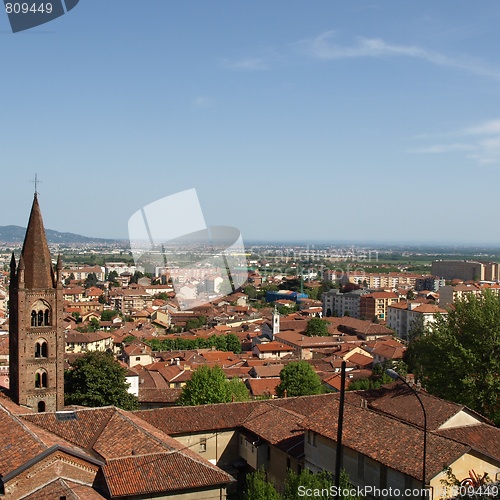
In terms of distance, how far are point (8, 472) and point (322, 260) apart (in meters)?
145

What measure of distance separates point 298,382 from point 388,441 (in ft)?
47.4

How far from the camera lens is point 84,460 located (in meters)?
14.4

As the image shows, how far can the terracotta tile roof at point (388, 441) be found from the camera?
13.4 metres

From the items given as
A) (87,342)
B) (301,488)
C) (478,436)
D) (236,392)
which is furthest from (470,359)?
(87,342)

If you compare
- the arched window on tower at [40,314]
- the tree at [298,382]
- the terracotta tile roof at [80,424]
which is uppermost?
the arched window on tower at [40,314]

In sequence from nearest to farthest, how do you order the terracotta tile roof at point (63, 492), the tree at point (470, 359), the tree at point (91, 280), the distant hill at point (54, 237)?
the terracotta tile roof at point (63, 492), the tree at point (470, 359), the tree at point (91, 280), the distant hill at point (54, 237)

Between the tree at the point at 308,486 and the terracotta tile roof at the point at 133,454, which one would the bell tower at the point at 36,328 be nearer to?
the terracotta tile roof at the point at 133,454

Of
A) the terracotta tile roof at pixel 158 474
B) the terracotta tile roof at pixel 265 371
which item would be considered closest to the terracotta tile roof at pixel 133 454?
the terracotta tile roof at pixel 158 474

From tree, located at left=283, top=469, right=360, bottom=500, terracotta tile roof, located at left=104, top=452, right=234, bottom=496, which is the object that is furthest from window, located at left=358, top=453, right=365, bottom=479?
terracotta tile roof, located at left=104, top=452, right=234, bottom=496

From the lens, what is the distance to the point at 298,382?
29047 millimetres

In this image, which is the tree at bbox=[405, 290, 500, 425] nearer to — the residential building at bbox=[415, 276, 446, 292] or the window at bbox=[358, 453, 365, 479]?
the window at bbox=[358, 453, 365, 479]

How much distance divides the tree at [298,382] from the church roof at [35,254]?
1269 centimetres

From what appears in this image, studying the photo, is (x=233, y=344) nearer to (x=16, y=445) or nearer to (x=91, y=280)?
(x=16, y=445)

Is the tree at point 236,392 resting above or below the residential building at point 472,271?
above
